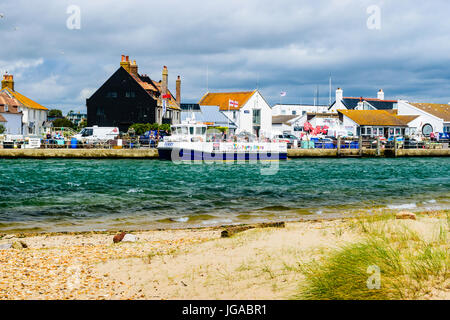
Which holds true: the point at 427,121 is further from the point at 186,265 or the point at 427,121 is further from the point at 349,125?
the point at 186,265

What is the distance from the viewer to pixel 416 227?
30.1ft

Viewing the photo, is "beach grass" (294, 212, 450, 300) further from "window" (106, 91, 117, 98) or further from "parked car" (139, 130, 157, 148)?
"window" (106, 91, 117, 98)

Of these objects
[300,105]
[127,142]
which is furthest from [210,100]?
[300,105]

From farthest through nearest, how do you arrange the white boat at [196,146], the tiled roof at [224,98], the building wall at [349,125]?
1. the tiled roof at [224,98]
2. the building wall at [349,125]
3. the white boat at [196,146]

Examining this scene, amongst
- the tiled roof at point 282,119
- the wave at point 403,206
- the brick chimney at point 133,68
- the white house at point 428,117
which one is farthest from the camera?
the tiled roof at point 282,119

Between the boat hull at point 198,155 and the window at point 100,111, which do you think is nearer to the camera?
the boat hull at point 198,155

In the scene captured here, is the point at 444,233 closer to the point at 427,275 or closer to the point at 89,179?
the point at 427,275

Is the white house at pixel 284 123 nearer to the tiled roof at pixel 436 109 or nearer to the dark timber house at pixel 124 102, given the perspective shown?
the tiled roof at pixel 436 109

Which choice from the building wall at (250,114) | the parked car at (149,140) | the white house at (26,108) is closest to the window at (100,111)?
the white house at (26,108)

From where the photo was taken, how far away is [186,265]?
7559 millimetres

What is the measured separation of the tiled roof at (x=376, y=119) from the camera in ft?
235

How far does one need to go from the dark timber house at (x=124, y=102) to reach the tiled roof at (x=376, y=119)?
2922cm

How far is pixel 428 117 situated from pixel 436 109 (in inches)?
201

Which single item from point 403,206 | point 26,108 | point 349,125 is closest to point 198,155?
point 403,206
